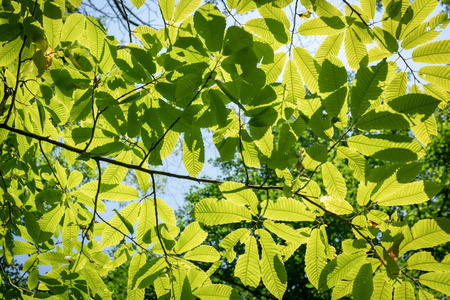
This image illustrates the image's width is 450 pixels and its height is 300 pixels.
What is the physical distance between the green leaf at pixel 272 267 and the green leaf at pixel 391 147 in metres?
0.47

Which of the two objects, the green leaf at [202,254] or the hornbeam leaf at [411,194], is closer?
the hornbeam leaf at [411,194]

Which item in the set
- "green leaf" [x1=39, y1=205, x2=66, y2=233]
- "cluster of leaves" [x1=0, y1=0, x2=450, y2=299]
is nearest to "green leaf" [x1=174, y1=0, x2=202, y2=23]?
"cluster of leaves" [x1=0, y1=0, x2=450, y2=299]

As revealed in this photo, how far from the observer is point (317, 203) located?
1243 mm

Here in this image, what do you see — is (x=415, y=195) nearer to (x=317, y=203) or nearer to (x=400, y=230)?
(x=400, y=230)

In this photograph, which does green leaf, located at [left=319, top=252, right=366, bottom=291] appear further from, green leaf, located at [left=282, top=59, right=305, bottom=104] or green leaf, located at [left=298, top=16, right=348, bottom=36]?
green leaf, located at [left=298, top=16, right=348, bottom=36]

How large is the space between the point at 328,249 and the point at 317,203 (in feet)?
0.67

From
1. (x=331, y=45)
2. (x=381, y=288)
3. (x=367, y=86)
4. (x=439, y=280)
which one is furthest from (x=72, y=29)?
(x=439, y=280)

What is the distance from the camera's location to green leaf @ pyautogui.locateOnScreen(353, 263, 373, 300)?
1094mm

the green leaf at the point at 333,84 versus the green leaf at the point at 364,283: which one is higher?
the green leaf at the point at 333,84

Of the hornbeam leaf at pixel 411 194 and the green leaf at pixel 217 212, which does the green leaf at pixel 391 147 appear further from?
the green leaf at pixel 217 212

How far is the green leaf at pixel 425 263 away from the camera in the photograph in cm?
110

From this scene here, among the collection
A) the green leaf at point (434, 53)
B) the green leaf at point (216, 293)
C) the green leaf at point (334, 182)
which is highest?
the green leaf at point (434, 53)

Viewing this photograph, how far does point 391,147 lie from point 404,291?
0.54 metres

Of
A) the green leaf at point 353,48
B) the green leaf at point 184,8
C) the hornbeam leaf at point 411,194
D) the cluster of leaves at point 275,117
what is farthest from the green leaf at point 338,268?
the green leaf at point 184,8
